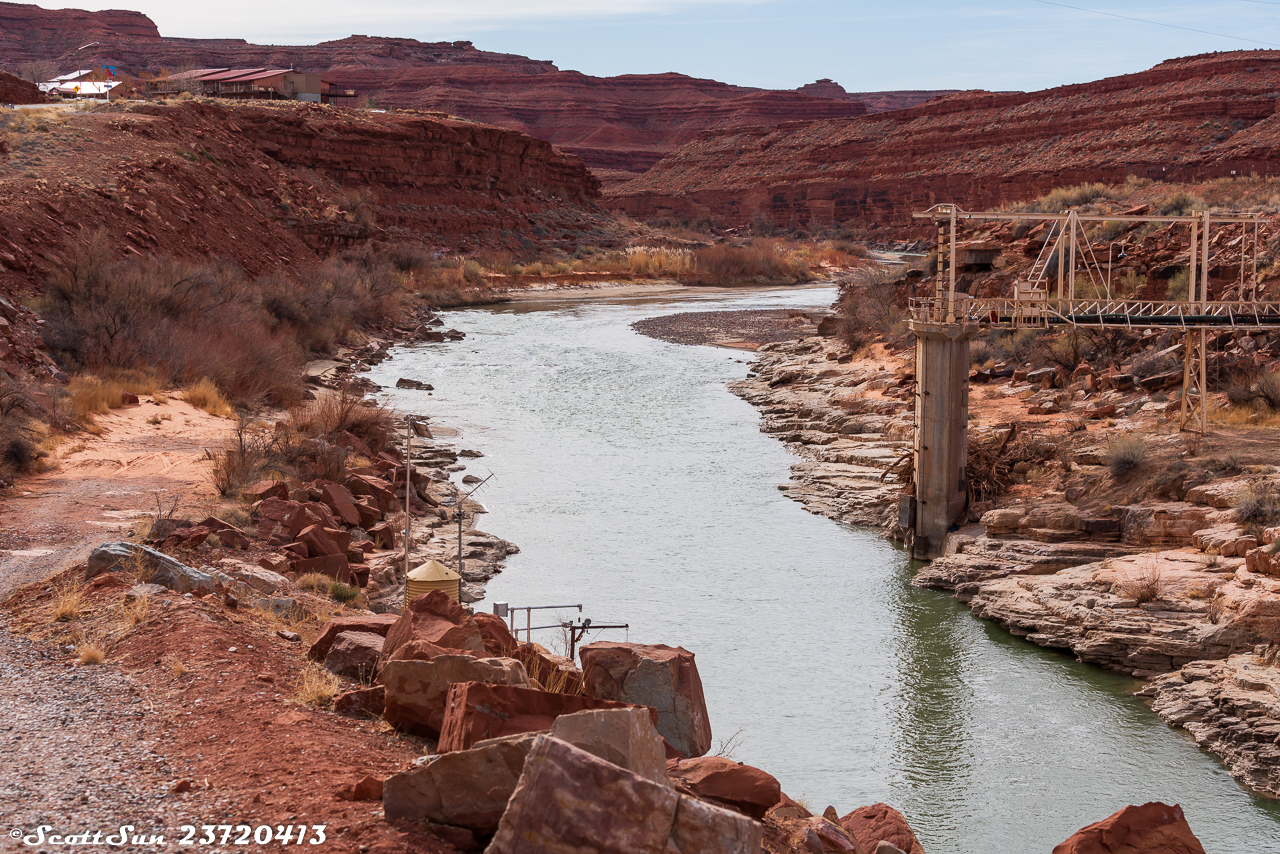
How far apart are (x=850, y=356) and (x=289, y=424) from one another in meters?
18.8

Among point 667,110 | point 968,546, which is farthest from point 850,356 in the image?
point 667,110

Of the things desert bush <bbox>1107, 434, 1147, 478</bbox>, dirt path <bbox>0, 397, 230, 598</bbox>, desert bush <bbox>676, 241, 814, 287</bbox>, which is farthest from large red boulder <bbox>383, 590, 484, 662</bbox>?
desert bush <bbox>676, 241, 814, 287</bbox>

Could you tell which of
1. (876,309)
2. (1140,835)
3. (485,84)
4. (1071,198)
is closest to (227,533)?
(1140,835)

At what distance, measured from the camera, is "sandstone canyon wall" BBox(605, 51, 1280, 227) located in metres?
76.6

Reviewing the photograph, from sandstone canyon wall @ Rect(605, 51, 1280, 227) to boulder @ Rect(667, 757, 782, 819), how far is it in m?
70.1

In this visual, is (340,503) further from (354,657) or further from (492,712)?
(492,712)

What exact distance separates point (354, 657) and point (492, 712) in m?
2.53

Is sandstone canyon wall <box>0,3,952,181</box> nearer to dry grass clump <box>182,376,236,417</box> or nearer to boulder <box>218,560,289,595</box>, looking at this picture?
dry grass clump <box>182,376,236,417</box>

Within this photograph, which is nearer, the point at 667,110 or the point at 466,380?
the point at 466,380

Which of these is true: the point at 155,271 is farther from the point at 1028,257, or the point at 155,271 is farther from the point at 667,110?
the point at 667,110

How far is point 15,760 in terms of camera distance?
241 inches

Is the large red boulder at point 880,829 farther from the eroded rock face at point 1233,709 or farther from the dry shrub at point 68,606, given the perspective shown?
the dry shrub at point 68,606

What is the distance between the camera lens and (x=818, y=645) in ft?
50.0

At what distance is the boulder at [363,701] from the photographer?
23.8 ft
